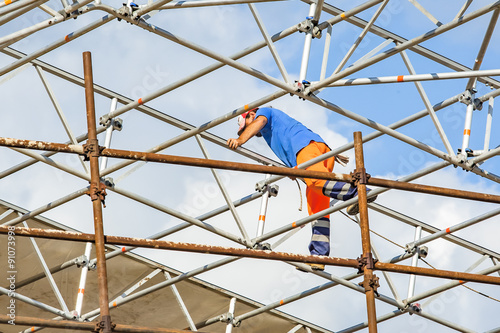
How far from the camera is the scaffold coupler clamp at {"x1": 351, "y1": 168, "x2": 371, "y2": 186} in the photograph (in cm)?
776

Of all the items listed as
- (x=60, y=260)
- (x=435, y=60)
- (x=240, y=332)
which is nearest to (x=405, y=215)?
(x=435, y=60)

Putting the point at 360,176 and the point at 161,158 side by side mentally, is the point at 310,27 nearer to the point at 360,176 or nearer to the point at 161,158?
the point at 360,176

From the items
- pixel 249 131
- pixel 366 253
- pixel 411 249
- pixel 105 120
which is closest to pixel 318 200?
pixel 249 131

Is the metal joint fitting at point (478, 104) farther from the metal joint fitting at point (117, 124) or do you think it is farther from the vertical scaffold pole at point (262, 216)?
the metal joint fitting at point (117, 124)

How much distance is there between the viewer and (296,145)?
37.6 ft

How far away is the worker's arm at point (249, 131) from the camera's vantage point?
36.5 feet

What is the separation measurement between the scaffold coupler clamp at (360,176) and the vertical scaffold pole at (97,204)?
203cm

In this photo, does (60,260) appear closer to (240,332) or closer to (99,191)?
(240,332)

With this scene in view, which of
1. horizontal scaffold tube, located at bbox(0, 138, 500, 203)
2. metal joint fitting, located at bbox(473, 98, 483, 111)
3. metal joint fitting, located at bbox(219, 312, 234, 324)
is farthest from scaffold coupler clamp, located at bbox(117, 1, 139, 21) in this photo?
metal joint fitting, located at bbox(219, 312, 234, 324)

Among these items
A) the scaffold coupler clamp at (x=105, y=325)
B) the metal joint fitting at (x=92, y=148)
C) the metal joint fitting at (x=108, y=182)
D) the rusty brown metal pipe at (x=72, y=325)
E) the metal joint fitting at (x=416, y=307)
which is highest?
the metal joint fitting at (x=108, y=182)

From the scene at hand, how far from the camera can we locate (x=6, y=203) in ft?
41.3

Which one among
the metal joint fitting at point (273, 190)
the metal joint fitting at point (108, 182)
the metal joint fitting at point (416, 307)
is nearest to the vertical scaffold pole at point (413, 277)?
the metal joint fitting at point (416, 307)

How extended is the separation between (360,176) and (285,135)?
3.90m

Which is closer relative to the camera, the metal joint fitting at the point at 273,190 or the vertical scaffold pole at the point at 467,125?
the vertical scaffold pole at the point at 467,125
